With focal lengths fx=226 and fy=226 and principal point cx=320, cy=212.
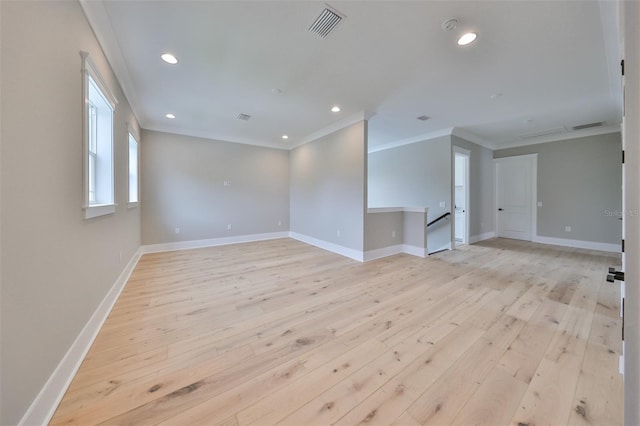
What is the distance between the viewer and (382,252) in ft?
14.1

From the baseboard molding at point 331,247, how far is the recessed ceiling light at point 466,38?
119 inches

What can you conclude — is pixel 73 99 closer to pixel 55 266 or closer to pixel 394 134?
pixel 55 266

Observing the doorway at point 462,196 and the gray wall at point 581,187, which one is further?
the doorway at point 462,196

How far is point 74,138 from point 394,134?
17.2 ft

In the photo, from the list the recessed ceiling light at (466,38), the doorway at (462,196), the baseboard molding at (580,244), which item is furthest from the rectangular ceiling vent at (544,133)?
the recessed ceiling light at (466,38)

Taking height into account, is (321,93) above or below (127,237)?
above

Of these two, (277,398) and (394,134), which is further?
(394,134)

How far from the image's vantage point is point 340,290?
2725mm

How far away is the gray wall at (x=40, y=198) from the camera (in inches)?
38.7

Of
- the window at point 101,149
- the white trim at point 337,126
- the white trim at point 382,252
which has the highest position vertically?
the white trim at point 337,126

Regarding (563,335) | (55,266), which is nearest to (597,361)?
(563,335)

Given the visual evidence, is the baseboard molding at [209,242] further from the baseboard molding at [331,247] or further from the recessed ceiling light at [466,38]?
the recessed ceiling light at [466,38]

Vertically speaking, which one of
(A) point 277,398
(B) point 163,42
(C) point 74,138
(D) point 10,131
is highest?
(B) point 163,42

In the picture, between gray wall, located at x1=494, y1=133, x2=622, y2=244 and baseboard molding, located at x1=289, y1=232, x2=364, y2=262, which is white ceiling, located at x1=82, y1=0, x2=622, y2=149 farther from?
baseboard molding, located at x1=289, y1=232, x2=364, y2=262
